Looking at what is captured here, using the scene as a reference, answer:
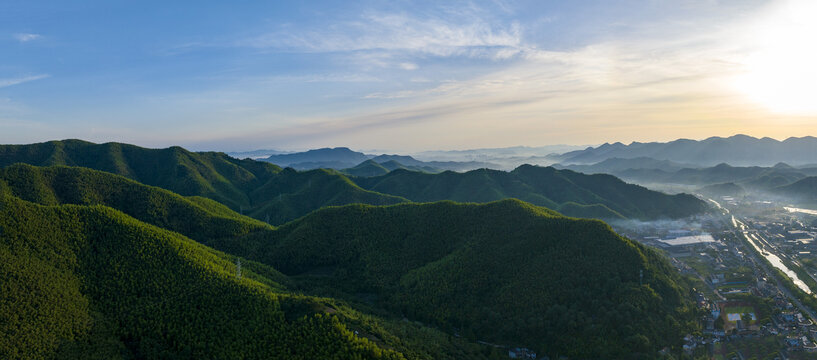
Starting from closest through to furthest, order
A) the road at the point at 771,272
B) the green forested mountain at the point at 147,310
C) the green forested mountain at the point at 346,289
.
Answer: the green forested mountain at the point at 147,310 → the green forested mountain at the point at 346,289 → the road at the point at 771,272

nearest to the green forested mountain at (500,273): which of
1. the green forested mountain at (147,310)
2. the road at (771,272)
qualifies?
the green forested mountain at (147,310)

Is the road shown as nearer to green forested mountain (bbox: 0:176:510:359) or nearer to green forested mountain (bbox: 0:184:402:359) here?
green forested mountain (bbox: 0:176:510:359)

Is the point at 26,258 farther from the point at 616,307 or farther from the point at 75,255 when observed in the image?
the point at 616,307

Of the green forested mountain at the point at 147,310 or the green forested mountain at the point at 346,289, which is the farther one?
the green forested mountain at the point at 346,289

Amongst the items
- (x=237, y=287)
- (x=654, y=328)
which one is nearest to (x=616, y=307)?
(x=654, y=328)

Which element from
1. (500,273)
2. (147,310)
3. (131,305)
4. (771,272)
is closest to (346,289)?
(500,273)

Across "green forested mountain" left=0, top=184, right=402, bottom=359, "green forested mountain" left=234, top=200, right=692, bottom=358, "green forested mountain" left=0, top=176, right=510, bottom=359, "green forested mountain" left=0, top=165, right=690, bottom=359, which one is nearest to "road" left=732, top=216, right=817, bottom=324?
"green forested mountain" left=234, top=200, right=692, bottom=358

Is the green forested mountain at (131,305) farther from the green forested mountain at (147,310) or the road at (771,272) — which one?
the road at (771,272)

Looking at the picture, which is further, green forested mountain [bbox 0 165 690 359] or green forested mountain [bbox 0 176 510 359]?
green forested mountain [bbox 0 165 690 359]

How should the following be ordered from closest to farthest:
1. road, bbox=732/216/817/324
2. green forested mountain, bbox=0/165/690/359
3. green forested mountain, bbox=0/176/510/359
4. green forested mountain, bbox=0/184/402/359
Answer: green forested mountain, bbox=0/184/402/359
green forested mountain, bbox=0/176/510/359
green forested mountain, bbox=0/165/690/359
road, bbox=732/216/817/324
